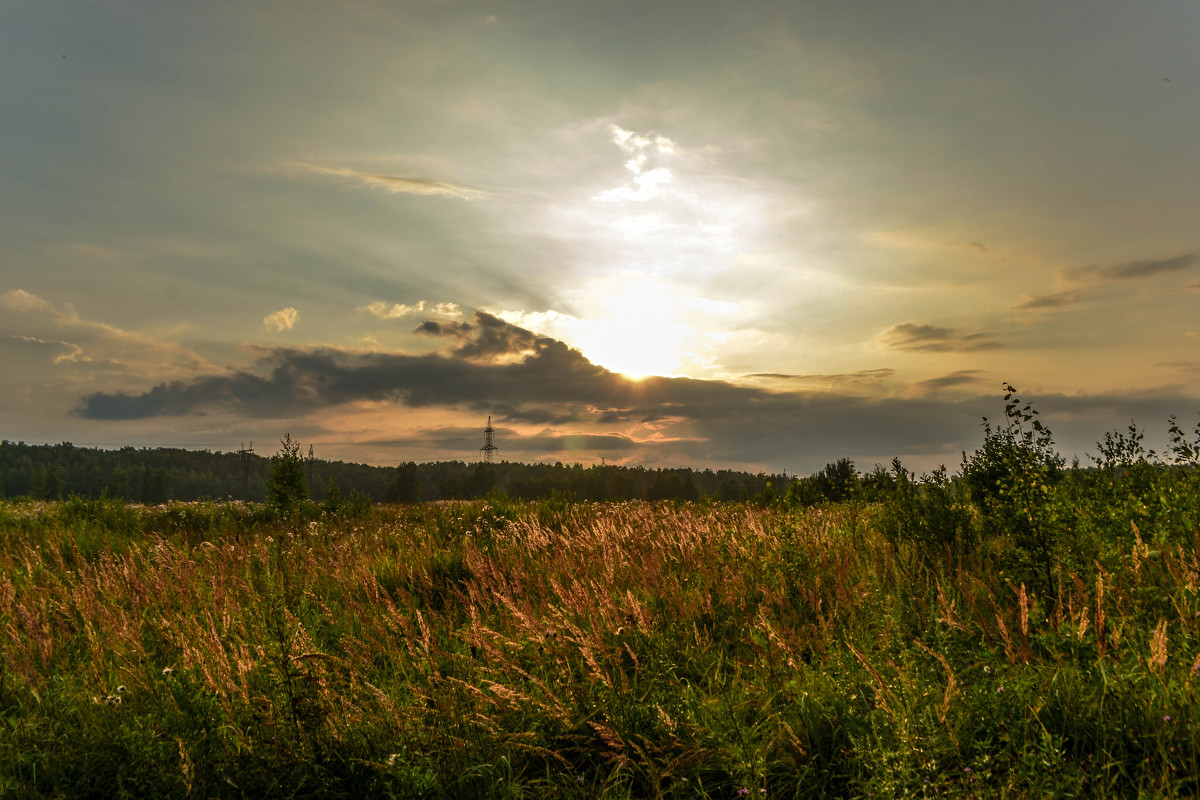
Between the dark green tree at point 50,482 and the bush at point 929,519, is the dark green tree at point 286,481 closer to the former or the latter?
the bush at point 929,519

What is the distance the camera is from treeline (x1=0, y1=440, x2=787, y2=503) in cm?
9331

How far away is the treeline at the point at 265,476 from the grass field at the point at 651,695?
74.6m

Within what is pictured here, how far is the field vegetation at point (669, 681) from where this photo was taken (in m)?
2.79

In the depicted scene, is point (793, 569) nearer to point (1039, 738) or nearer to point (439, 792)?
point (1039, 738)

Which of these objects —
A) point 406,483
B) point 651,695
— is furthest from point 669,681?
point 406,483

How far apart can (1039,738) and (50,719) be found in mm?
5518

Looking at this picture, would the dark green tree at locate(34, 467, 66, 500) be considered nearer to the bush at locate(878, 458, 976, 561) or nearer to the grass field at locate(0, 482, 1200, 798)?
the grass field at locate(0, 482, 1200, 798)

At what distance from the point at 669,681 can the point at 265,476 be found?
100581 millimetres

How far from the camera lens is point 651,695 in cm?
330

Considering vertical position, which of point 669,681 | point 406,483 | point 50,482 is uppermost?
point 669,681

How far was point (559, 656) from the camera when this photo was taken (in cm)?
392

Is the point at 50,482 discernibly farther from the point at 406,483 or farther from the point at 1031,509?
the point at 1031,509

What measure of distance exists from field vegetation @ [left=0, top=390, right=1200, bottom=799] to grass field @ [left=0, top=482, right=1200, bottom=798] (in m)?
0.02

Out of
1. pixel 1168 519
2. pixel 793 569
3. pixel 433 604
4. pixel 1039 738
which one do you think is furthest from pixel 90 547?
pixel 1168 519
